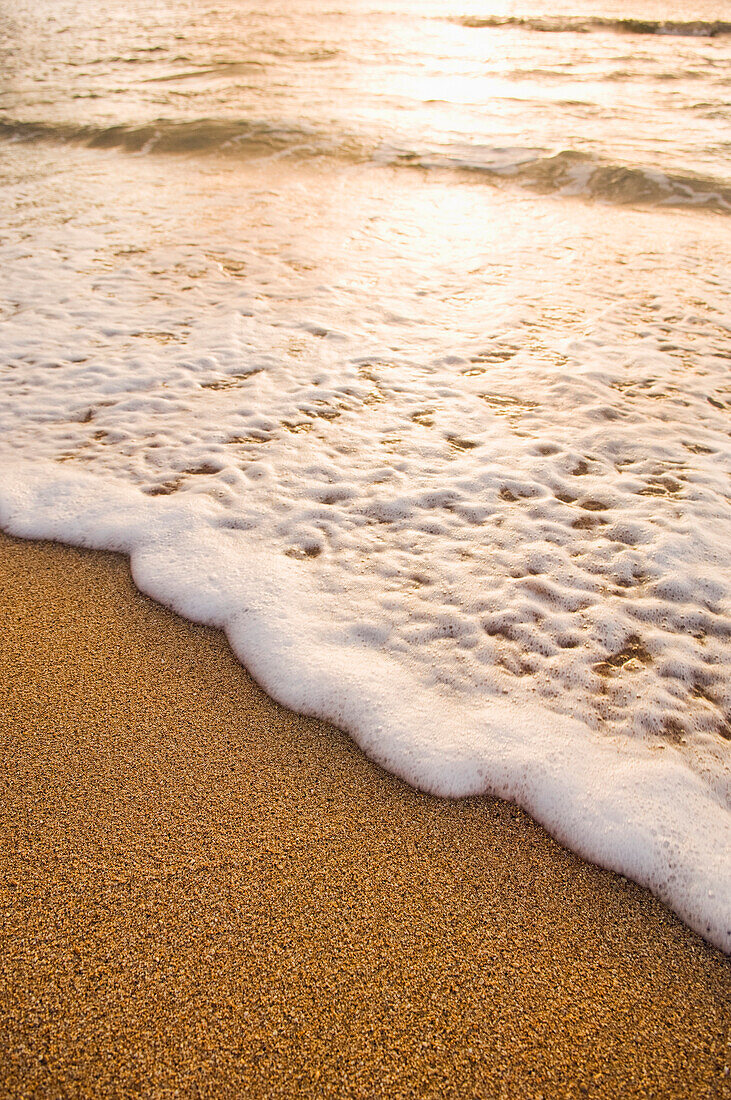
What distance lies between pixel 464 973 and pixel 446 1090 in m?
0.20

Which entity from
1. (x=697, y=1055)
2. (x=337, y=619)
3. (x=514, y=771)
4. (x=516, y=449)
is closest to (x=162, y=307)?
(x=516, y=449)

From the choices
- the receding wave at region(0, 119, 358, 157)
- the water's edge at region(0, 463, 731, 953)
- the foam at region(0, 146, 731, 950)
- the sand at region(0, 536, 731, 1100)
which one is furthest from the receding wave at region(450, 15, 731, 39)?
the sand at region(0, 536, 731, 1100)

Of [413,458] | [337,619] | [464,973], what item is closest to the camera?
[464,973]

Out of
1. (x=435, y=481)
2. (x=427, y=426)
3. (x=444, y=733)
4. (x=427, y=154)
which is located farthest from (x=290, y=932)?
(x=427, y=154)

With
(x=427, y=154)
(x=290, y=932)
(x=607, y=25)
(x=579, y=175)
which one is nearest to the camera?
(x=290, y=932)

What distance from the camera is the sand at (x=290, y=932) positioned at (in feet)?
4.23

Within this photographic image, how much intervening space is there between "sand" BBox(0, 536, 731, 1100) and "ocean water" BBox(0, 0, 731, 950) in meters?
Result: 0.14

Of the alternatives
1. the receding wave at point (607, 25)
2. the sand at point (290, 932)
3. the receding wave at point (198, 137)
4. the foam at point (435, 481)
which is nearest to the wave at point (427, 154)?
the receding wave at point (198, 137)

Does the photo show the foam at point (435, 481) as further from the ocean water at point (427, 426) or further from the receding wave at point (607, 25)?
the receding wave at point (607, 25)

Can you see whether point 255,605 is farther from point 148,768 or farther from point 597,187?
point 597,187

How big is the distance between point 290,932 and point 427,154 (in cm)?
714

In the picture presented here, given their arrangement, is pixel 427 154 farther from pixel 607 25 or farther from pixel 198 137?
pixel 607 25

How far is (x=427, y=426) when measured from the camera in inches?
122

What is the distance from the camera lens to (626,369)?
11.6 ft
